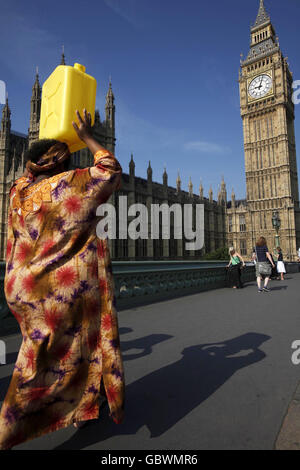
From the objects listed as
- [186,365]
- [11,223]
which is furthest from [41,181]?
[186,365]

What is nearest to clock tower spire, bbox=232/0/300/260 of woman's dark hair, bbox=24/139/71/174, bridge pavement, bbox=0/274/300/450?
bridge pavement, bbox=0/274/300/450

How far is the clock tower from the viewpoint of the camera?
44906mm

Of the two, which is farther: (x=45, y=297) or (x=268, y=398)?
(x=268, y=398)

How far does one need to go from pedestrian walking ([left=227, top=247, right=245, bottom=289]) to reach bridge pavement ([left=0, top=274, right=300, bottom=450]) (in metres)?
5.22

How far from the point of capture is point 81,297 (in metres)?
1.51

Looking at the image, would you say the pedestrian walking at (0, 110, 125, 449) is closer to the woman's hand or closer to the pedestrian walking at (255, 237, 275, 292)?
the woman's hand

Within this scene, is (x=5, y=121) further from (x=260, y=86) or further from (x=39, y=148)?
(x=260, y=86)

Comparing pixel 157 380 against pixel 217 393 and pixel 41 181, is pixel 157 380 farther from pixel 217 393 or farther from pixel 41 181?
→ pixel 41 181

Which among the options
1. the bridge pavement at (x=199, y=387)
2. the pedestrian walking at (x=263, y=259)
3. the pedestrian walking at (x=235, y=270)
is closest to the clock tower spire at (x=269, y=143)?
the pedestrian walking at (x=235, y=270)

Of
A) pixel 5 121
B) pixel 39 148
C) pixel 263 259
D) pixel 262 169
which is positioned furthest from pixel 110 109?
pixel 39 148

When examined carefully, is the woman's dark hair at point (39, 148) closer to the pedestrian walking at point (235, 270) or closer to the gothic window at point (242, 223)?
the pedestrian walking at point (235, 270)

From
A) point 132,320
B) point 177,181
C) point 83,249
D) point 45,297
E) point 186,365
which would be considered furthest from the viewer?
point 177,181

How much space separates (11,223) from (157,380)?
165 centimetres

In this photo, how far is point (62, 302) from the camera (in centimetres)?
147
